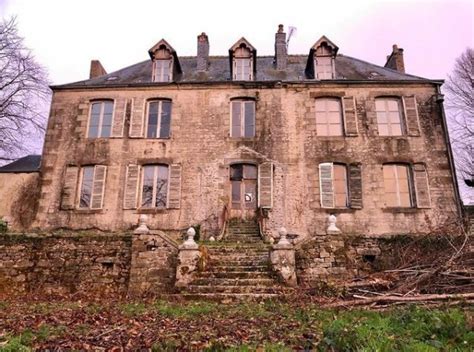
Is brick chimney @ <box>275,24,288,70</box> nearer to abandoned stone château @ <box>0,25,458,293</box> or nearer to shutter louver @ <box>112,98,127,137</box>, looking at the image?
abandoned stone château @ <box>0,25,458,293</box>

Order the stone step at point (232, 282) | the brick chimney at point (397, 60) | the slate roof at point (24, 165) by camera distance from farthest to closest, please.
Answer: the brick chimney at point (397, 60), the slate roof at point (24, 165), the stone step at point (232, 282)

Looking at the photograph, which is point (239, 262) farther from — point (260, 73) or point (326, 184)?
point (260, 73)

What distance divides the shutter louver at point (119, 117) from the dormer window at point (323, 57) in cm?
768

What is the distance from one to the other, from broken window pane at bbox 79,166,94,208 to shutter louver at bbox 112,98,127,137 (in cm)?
165

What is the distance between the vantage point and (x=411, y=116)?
14227 mm

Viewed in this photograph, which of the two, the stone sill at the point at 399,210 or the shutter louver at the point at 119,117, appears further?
the shutter louver at the point at 119,117

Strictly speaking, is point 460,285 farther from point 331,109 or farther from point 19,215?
point 19,215

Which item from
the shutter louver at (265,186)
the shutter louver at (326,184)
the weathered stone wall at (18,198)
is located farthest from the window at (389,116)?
the weathered stone wall at (18,198)

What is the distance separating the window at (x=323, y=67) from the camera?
15.2m

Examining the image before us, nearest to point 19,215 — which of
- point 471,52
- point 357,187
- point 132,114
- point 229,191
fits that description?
point 132,114

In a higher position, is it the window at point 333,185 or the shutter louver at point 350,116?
the shutter louver at point 350,116

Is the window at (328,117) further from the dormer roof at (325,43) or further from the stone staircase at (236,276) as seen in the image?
the stone staircase at (236,276)

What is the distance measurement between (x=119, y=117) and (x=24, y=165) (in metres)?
4.27

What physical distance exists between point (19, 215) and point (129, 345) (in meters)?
11.5
